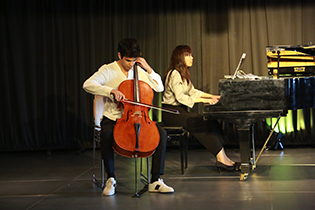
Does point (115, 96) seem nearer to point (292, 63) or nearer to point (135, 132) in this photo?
point (135, 132)

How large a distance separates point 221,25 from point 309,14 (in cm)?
109

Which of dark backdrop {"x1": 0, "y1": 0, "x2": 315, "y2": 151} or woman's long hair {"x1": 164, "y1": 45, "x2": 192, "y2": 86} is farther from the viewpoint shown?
dark backdrop {"x1": 0, "y1": 0, "x2": 315, "y2": 151}

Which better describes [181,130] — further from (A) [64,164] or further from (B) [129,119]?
(A) [64,164]

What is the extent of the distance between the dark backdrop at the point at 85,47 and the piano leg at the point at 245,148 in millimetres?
2018

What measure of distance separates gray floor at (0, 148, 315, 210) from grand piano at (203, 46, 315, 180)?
1.70 ft

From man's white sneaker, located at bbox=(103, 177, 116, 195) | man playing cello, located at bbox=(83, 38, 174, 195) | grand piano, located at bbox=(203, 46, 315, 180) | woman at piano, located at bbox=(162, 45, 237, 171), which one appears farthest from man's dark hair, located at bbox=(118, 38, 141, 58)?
man's white sneaker, located at bbox=(103, 177, 116, 195)

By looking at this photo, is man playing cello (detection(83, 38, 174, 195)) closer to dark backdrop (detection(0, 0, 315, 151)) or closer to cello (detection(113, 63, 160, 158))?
cello (detection(113, 63, 160, 158))

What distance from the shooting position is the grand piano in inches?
124

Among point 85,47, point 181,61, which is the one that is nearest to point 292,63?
point 181,61

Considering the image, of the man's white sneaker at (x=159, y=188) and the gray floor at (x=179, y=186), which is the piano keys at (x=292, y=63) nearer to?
the gray floor at (x=179, y=186)

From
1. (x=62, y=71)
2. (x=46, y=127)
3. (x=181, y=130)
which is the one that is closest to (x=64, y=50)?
(x=62, y=71)

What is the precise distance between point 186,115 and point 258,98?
2.81 ft

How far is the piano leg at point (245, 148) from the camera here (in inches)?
129

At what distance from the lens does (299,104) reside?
321 cm
